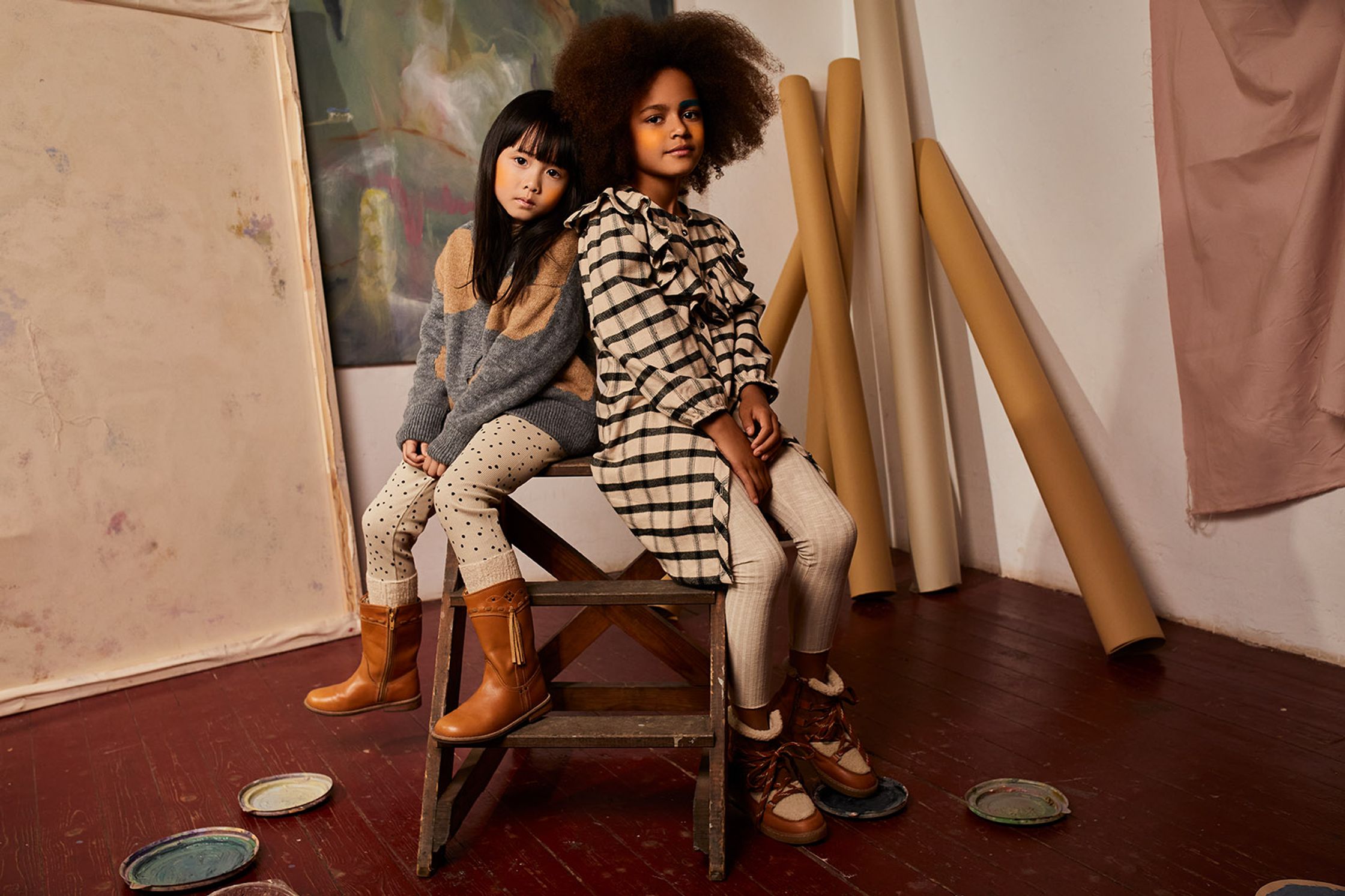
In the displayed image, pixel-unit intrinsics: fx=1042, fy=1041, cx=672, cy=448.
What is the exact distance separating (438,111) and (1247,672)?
3053 mm

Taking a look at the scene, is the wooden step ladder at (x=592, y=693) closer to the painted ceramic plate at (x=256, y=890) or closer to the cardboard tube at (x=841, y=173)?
the painted ceramic plate at (x=256, y=890)

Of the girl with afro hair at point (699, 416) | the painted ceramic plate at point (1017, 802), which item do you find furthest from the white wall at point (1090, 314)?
the girl with afro hair at point (699, 416)

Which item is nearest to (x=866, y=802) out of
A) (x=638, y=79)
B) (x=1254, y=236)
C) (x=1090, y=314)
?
(x=638, y=79)

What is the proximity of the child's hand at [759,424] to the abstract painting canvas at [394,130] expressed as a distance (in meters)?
1.89

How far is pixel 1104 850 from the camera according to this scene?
74.2 inches

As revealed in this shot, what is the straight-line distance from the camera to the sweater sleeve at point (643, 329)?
2.04m

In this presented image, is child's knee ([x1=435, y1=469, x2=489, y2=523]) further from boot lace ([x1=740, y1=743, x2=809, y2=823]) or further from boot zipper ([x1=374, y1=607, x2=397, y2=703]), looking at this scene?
boot lace ([x1=740, y1=743, x2=809, y2=823])

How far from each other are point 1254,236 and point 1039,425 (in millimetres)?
789

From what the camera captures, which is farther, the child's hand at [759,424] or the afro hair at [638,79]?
the afro hair at [638,79]

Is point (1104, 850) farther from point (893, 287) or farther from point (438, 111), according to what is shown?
point (438, 111)

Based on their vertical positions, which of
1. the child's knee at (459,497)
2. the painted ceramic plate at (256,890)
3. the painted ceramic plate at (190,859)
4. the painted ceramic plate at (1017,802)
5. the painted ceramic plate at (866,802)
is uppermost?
the child's knee at (459,497)

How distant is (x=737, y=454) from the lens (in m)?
2.03

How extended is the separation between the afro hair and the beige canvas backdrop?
154 centimetres

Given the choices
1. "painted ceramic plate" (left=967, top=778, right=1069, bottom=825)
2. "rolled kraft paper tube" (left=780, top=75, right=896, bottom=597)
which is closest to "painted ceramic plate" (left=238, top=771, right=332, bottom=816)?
"painted ceramic plate" (left=967, top=778, right=1069, bottom=825)
